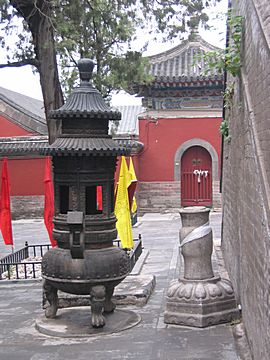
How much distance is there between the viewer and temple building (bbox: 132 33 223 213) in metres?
22.2

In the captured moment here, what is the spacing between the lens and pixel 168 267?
1077 cm

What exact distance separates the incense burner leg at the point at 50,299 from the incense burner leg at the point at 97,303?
1.98 feet

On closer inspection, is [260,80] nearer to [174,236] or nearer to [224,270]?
[224,270]

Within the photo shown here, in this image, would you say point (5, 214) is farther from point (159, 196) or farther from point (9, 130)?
Result: point (9, 130)

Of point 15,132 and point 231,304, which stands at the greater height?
point 15,132

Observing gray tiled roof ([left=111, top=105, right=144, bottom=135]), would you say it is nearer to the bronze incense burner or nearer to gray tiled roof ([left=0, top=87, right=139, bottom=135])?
gray tiled roof ([left=0, top=87, right=139, bottom=135])

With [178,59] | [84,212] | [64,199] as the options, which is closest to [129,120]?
[178,59]

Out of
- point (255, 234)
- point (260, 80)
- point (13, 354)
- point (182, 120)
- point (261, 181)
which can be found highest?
point (182, 120)

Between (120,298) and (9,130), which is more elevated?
(9,130)

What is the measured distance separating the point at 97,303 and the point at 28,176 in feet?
52.5

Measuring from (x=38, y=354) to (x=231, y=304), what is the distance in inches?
87.1

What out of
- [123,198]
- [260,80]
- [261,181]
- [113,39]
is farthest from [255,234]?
[113,39]

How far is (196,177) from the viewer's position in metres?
22.5

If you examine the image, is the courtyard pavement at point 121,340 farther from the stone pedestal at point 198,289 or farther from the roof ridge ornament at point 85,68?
the roof ridge ornament at point 85,68
